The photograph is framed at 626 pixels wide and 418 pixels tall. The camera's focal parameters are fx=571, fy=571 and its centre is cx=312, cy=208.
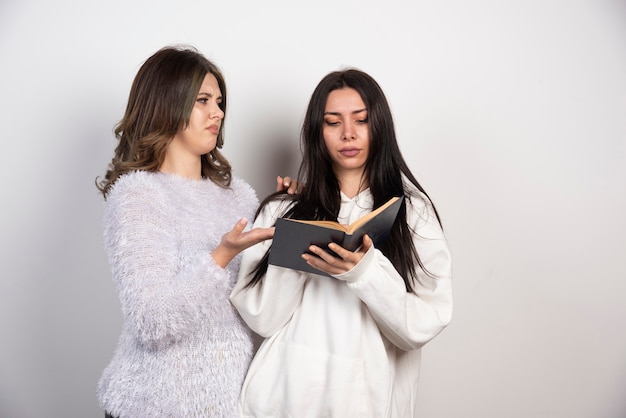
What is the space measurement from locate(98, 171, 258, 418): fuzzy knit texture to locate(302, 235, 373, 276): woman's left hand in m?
0.34

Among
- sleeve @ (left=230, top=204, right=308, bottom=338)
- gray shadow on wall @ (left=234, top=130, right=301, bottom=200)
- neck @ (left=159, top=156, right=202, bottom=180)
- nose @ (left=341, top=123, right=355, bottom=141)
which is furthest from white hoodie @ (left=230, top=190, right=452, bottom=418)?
gray shadow on wall @ (left=234, top=130, right=301, bottom=200)

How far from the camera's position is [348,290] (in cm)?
171

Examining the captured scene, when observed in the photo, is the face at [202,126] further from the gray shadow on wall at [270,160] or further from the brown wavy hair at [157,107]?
the gray shadow on wall at [270,160]

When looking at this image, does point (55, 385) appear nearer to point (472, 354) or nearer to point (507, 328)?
point (472, 354)

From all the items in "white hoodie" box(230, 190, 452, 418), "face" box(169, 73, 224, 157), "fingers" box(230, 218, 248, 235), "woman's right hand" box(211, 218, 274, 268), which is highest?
"face" box(169, 73, 224, 157)

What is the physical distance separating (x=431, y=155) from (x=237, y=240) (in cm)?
132

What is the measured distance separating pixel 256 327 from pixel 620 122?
2.01 metres

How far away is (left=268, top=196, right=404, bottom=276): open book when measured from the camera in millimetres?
1395

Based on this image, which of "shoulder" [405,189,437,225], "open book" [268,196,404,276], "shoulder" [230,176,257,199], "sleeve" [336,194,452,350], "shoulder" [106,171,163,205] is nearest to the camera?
"open book" [268,196,404,276]

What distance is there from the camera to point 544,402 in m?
2.73

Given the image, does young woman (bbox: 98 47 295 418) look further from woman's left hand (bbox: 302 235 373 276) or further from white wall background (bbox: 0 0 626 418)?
white wall background (bbox: 0 0 626 418)

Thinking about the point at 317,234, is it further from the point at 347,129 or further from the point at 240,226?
the point at 347,129

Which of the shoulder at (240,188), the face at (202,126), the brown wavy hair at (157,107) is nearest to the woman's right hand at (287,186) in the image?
the shoulder at (240,188)

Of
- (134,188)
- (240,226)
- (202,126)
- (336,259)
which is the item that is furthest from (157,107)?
(336,259)
